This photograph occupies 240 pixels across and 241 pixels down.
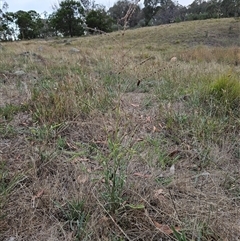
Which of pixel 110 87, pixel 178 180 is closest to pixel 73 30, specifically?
pixel 110 87

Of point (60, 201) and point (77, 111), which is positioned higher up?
point (77, 111)

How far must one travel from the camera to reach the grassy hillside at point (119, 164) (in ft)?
3.35

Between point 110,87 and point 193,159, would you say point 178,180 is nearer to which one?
point 193,159

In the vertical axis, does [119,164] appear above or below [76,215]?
above

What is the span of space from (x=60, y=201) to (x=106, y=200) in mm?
278

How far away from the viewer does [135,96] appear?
280 centimetres

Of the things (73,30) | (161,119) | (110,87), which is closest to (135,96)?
(110,87)

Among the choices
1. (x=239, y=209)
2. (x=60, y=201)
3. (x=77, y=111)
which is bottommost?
(x=239, y=209)

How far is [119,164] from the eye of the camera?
123 centimetres

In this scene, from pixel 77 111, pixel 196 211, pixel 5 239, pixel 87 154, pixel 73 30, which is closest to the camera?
pixel 5 239

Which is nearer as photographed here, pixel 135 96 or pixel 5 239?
pixel 5 239

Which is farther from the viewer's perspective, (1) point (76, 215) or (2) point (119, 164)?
(2) point (119, 164)

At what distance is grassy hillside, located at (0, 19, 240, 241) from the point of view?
1.02 metres

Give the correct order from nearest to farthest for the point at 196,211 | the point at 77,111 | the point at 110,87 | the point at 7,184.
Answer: the point at 196,211 < the point at 7,184 < the point at 77,111 < the point at 110,87
